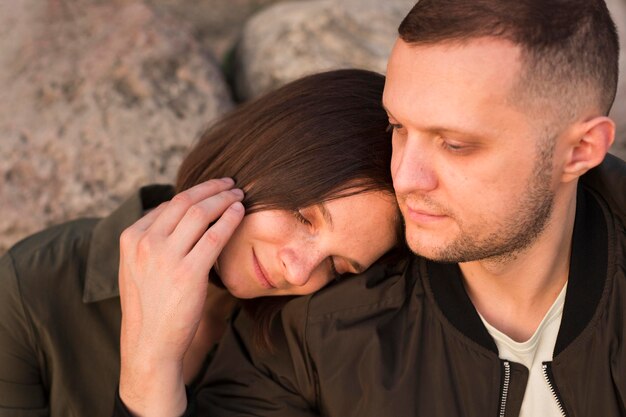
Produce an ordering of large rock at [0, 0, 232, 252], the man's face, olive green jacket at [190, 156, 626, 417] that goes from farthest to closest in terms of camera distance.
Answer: large rock at [0, 0, 232, 252], olive green jacket at [190, 156, 626, 417], the man's face

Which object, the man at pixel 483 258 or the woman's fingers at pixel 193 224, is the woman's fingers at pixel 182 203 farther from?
the man at pixel 483 258

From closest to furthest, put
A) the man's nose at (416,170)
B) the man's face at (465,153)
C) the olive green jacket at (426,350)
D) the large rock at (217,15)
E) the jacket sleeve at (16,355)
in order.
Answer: the man's face at (465,153) < the man's nose at (416,170) < the olive green jacket at (426,350) < the jacket sleeve at (16,355) < the large rock at (217,15)

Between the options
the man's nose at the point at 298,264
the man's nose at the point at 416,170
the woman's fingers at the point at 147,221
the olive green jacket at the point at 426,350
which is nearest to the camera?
the man's nose at the point at 416,170

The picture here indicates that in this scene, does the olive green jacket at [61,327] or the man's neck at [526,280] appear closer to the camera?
the man's neck at [526,280]

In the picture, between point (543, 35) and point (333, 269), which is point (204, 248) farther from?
point (543, 35)

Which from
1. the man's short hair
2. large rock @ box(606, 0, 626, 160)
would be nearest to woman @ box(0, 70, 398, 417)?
the man's short hair

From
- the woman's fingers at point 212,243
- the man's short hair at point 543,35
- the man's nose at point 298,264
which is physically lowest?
the man's nose at point 298,264

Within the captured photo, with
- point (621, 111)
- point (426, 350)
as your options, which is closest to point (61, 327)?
point (426, 350)

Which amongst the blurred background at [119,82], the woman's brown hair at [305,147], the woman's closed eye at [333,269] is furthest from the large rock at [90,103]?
the woman's closed eye at [333,269]

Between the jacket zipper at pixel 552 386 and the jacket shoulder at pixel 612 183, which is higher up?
the jacket shoulder at pixel 612 183

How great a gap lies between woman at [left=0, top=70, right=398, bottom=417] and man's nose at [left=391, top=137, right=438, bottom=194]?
1.16ft

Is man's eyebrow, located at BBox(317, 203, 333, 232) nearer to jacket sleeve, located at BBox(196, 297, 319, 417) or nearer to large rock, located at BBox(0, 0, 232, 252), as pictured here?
jacket sleeve, located at BBox(196, 297, 319, 417)

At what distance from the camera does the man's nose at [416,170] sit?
106 inches

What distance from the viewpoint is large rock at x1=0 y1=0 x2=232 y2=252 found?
4492 millimetres
